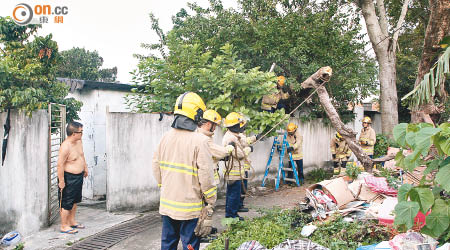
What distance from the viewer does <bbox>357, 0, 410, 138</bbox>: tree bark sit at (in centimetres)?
1083

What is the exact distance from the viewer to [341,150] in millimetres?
9133

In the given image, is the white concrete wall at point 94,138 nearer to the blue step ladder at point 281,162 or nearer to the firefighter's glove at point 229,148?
the blue step ladder at point 281,162

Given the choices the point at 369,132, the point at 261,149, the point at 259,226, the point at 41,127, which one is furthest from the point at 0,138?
the point at 369,132

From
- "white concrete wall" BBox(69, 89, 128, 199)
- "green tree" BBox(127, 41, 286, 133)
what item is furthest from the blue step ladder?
"white concrete wall" BBox(69, 89, 128, 199)

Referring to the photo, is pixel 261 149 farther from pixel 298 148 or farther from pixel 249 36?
pixel 249 36

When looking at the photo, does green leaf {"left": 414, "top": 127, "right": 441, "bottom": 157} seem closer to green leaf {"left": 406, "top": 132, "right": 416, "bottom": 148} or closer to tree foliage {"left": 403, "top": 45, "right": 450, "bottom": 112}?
green leaf {"left": 406, "top": 132, "right": 416, "bottom": 148}

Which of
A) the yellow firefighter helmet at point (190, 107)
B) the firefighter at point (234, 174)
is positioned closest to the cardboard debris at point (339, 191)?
the firefighter at point (234, 174)

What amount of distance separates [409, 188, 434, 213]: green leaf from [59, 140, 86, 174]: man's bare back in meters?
4.93

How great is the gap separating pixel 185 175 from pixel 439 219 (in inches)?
97.5

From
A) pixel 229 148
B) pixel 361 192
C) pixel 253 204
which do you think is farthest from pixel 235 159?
pixel 361 192

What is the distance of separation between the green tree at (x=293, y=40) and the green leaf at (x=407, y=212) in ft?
20.4

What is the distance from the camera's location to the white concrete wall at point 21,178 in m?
5.01

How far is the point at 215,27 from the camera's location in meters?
10.0

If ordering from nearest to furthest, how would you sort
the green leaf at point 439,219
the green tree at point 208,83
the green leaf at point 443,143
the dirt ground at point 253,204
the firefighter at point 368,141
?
the green leaf at point 443,143 < the green leaf at point 439,219 < the dirt ground at point 253,204 < the green tree at point 208,83 < the firefighter at point 368,141
